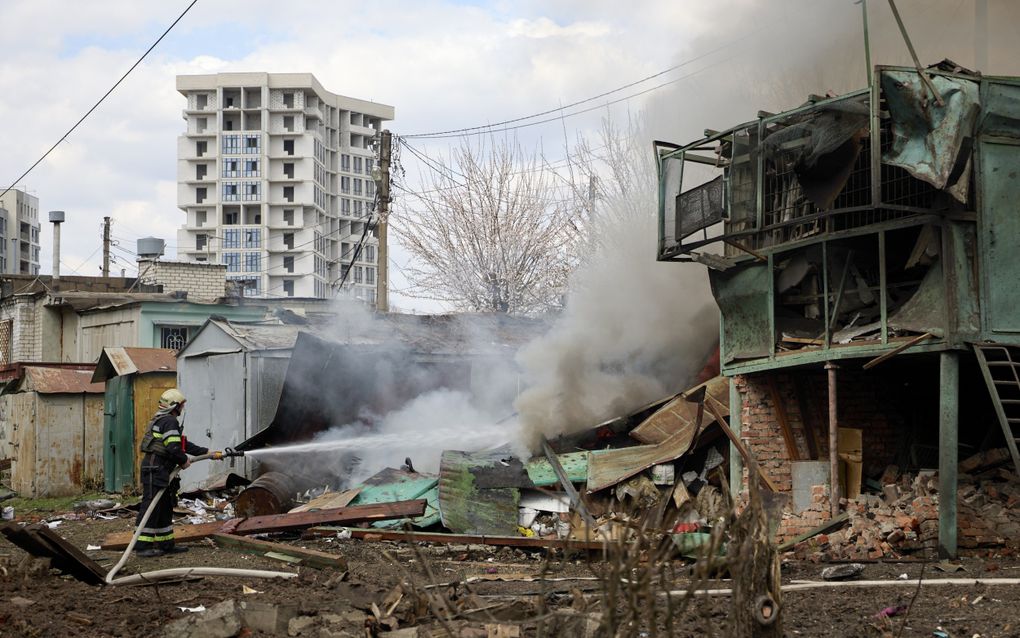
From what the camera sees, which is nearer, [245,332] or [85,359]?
[245,332]

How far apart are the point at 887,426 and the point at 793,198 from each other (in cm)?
353

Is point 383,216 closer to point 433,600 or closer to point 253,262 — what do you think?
point 433,600

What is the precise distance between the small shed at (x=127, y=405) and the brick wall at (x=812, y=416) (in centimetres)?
1235

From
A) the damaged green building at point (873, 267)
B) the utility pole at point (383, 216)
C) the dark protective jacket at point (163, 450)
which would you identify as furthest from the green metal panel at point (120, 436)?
the damaged green building at point (873, 267)

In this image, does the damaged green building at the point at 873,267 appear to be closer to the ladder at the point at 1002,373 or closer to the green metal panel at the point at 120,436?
the ladder at the point at 1002,373

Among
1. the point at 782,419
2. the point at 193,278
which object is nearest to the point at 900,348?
the point at 782,419

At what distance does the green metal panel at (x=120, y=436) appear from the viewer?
1989 cm

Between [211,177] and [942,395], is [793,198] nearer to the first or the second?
[942,395]

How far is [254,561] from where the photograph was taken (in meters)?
10.6

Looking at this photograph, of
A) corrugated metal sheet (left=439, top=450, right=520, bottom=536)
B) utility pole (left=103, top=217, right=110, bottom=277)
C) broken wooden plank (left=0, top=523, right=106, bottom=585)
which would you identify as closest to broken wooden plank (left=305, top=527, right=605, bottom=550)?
corrugated metal sheet (left=439, top=450, right=520, bottom=536)

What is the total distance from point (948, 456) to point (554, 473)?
5.44 meters

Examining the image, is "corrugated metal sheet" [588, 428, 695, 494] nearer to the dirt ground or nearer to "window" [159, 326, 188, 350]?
the dirt ground

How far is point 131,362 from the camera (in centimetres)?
2062

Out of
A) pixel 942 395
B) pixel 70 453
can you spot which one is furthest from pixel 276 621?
pixel 70 453
